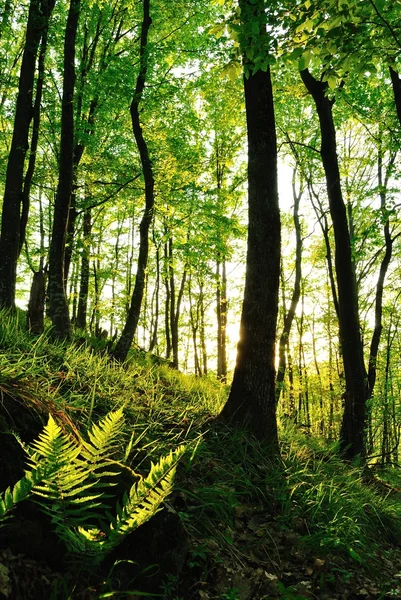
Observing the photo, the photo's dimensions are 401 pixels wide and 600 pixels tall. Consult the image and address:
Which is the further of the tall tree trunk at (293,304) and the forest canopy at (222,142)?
the tall tree trunk at (293,304)

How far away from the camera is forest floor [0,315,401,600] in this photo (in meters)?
2.08

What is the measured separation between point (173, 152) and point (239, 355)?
7316 mm

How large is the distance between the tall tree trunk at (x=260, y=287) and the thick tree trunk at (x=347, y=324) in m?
2.92

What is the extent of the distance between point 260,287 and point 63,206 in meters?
4.04

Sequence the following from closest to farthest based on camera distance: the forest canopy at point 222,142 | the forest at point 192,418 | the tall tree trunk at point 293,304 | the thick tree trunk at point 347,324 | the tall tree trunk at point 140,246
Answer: the forest at point 192,418, the forest canopy at point 222,142, the thick tree trunk at point 347,324, the tall tree trunk at point 140,246, the tall tree trunk at point 293,304

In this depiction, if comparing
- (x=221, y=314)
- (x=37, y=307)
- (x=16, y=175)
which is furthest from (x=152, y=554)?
(x=221, y=314)

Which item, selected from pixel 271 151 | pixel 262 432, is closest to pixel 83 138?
pixel 271 151

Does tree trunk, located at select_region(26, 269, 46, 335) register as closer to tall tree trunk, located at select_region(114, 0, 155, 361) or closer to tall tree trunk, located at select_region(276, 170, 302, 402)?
tall tree trunk, located at select_region(114, 0, 155, 361)

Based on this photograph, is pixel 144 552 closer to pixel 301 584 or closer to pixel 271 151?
pixel 301 584

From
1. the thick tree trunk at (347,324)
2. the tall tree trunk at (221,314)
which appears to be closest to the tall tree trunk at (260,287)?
the thick tree trunk at (347,324)

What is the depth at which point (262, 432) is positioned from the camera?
16.4 ft

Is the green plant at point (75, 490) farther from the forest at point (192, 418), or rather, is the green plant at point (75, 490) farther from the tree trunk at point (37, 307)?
the tree trunk at point (37, 307)

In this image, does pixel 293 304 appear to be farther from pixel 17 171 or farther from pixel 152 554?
pixel 152 554

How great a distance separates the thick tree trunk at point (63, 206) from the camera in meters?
6.60
